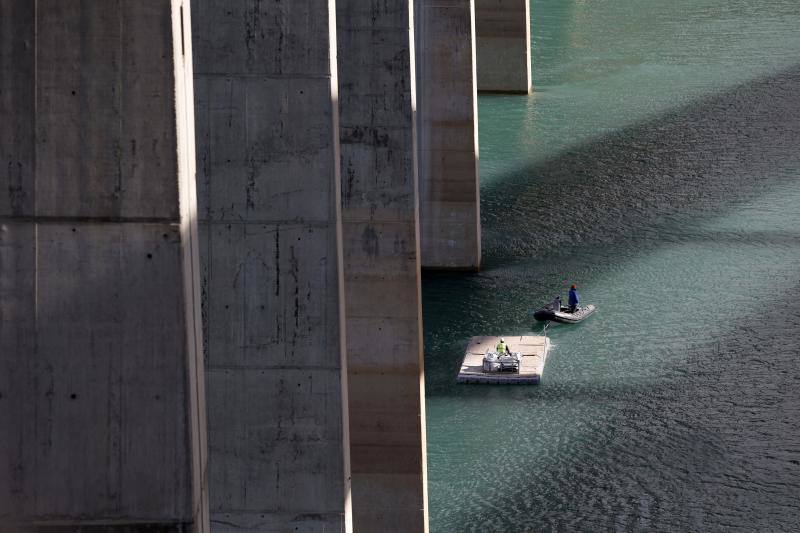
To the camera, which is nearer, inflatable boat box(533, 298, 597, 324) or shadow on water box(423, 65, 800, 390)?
inflatable boat box(533, 298, 597, 324)

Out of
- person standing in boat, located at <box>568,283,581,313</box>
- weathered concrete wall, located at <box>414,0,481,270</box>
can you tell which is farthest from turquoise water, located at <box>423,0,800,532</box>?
weathered concrete wall, located at <box>414,0,481,270</box>

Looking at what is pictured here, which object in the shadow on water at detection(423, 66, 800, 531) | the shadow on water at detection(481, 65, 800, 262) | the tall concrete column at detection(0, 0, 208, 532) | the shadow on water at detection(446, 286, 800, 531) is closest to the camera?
the tall concrete column at detection(0, 0, 208, 532)

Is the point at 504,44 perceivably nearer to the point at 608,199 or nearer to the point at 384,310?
the point at 608,199

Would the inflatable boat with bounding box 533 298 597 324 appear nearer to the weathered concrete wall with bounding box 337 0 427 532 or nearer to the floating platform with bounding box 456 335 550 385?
the floating platform with bounding box 456 335 550 385

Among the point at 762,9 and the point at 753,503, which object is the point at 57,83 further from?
the point at 762,9

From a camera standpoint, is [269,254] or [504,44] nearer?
[269,254]

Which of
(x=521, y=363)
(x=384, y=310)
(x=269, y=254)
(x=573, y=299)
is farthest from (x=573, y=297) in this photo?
(x=269, y=254)

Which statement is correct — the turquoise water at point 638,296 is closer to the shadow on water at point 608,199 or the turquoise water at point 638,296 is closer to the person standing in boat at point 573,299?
the shadow on water at point 608,199
